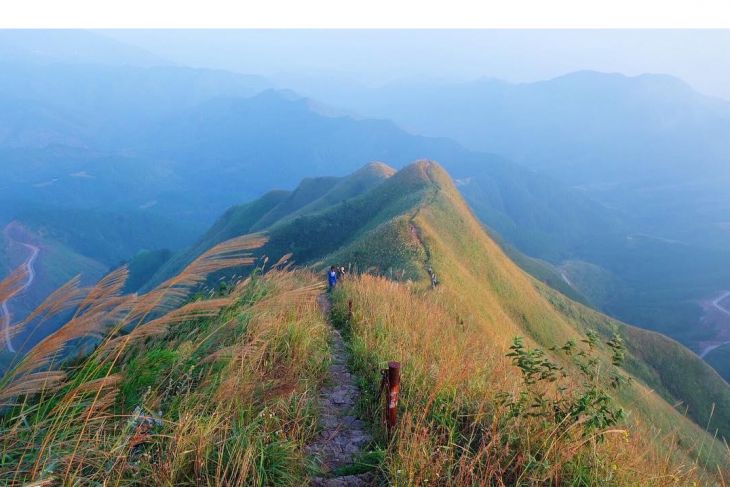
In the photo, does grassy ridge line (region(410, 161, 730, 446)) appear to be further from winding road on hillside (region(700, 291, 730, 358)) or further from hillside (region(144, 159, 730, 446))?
winding road on hillside (region(700, 291, 730, 358))

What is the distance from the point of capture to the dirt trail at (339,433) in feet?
10.9

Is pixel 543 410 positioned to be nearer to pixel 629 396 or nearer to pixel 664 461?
pixel 664 461

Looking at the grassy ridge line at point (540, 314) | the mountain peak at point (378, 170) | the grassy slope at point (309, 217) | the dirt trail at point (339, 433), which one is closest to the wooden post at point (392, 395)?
the dirt trail at point (339, 433)

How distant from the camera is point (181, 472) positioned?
2.75 meters

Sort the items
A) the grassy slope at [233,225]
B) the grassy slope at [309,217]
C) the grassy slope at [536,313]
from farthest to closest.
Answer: the grassy slope at [233,225] < the grassy slope at [309,217] < the grassy slope at [536,313]

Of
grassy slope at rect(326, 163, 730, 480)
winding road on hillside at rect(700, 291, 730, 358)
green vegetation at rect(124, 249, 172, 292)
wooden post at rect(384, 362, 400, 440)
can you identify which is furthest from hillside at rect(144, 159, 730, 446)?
winding road on hillside at rect(700, 291, 730, 358)

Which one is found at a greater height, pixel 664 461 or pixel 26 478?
pixel 26 478

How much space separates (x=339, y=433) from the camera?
3.90 m

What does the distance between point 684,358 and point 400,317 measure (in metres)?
45.8

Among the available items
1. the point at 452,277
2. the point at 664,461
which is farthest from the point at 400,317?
the point at 452,277

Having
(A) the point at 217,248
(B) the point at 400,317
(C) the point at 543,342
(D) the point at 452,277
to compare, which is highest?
(A) the point at 217,248

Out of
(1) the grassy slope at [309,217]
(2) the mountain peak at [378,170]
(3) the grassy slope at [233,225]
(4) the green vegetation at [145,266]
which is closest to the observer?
(1) the grassy slope at [309,217]

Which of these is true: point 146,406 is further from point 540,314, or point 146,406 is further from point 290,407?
point 540,314

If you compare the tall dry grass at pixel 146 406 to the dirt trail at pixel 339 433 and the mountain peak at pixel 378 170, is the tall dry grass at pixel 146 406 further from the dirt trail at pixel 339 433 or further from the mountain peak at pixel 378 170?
the mountain peak at pixel 378 170
